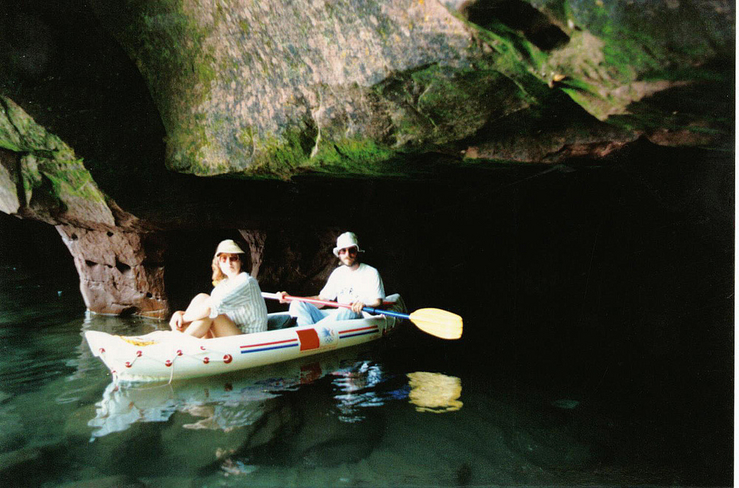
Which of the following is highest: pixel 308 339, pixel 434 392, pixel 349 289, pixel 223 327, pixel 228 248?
pixel 228 248

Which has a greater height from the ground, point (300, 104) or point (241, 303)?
point (300, 104)

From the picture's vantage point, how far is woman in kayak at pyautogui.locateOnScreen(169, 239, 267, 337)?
528cm

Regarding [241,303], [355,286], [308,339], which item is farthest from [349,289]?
[241,303]

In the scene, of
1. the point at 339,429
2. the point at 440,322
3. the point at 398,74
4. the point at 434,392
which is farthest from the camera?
the point at 440,322

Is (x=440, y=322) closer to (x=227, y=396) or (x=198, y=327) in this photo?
(x=227, y=396)

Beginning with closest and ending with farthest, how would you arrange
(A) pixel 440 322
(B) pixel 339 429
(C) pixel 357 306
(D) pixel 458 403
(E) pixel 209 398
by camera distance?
(B) pixel 339 429
(D) pixel 458 403
(E) pixel 209 398
(A) pixel 440 322
(C) pixel 357 306

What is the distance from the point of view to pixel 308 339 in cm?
607

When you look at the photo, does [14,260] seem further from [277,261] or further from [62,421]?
[62,421]

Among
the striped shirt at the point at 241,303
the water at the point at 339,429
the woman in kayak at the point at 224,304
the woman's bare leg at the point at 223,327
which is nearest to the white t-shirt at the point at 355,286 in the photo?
the water at the point at 339,429

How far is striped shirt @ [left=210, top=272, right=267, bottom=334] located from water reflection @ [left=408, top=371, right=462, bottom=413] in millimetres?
1781

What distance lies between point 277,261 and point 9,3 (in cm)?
514

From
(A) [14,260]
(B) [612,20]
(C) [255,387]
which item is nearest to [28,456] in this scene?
(C) [255,387]

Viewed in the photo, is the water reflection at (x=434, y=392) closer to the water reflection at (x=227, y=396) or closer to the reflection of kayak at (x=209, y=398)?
the water reflection at (x=227, y=396)

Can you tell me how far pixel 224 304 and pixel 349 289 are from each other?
6.20 ft
